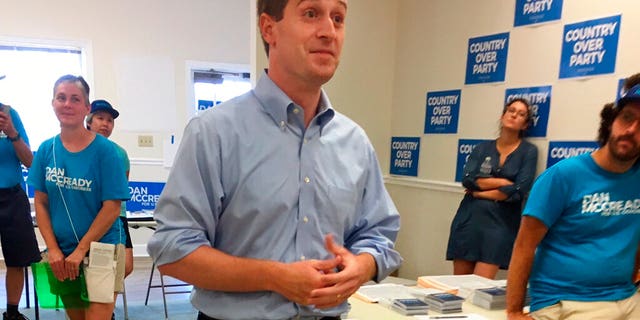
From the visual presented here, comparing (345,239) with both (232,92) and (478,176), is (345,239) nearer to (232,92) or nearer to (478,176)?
(478,176)

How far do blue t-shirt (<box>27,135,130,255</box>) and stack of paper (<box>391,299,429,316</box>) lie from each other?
140 cm

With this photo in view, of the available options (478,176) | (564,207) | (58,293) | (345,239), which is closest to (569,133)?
(478,176)

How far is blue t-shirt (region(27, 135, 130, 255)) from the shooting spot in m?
2.02

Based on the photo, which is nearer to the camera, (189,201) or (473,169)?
(189,201)

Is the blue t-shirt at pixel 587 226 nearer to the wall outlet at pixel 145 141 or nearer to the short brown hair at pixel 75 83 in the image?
the short brown hair at pixel 75 83

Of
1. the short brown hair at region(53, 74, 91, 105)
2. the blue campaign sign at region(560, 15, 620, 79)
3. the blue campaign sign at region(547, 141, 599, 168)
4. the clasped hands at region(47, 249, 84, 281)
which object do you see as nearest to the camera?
A: the clasped hands at region(47, 249, 84, 281)

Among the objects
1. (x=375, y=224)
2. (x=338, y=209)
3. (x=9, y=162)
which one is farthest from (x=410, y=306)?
(x=9, y=162)

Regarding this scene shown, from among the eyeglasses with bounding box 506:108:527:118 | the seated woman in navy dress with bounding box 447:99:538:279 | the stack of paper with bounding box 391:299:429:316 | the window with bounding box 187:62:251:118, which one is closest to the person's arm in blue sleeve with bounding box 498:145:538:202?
the seated woman in navy dress with bounding box 447:99:538:279

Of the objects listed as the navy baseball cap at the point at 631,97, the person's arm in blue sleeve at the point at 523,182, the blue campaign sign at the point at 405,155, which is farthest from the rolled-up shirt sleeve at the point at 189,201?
the blue campaign sign at the point at 405,155

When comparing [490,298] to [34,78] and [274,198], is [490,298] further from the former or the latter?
[34,78]

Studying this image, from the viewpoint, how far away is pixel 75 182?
79.5 inches

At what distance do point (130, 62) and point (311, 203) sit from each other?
4.73 meters

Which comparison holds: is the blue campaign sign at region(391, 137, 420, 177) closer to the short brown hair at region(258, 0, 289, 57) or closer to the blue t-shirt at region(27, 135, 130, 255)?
the blue t-shirt at region(27, 135, 130, 255)

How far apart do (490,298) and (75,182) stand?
79.8 inches
